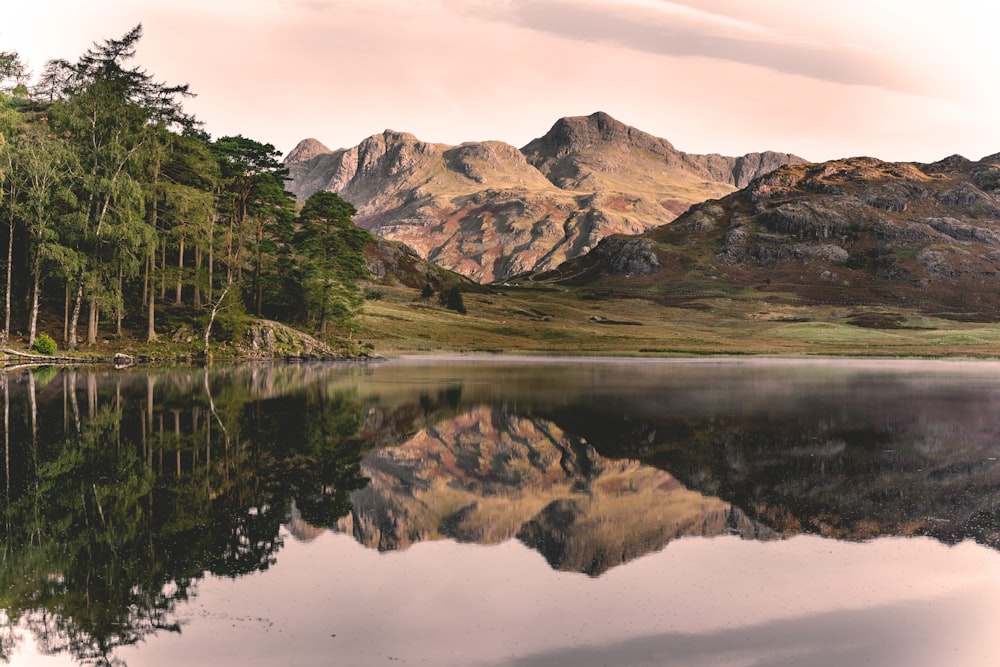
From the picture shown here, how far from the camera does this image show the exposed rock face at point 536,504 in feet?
51.5

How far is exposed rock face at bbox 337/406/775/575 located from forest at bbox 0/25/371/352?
169ft

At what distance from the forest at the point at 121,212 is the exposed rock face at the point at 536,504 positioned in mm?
51580

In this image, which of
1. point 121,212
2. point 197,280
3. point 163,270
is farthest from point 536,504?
point 197,280

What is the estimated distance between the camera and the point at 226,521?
16.1 m

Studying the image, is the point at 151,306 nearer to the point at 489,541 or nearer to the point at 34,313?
the point at 34,313

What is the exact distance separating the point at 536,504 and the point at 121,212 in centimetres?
6266

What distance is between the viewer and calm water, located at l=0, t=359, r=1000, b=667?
34.0 feet

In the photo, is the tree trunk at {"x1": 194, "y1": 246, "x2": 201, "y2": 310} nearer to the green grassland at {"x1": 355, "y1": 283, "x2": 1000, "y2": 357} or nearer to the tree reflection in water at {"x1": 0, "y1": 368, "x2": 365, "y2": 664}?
the green grassland at {"x1": 355, "y1": 283, "x2": 1000, "y2": 357}

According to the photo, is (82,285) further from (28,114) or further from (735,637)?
(735,637)

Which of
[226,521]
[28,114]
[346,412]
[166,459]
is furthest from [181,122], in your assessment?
[226,521]

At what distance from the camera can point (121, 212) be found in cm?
6862

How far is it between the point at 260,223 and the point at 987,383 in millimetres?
77308

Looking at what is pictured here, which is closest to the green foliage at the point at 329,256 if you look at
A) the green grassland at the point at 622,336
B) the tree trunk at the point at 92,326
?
the green grassland at the point at 622,336

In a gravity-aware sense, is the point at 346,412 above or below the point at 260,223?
below
